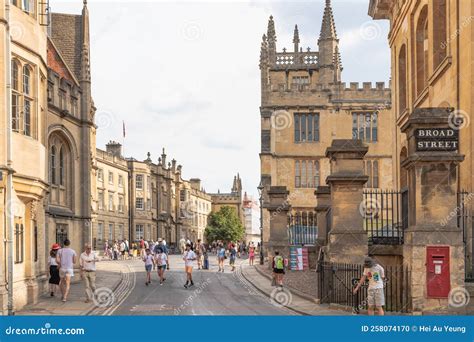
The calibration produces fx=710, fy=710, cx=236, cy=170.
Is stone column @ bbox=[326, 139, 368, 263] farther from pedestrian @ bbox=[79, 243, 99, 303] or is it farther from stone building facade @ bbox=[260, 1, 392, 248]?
stone building facade @ bbox=[260, 1, 392, 248]

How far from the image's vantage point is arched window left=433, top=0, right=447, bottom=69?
22.8 m

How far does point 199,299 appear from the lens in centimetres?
2212

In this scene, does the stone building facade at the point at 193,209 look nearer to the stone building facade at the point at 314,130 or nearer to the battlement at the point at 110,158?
the battlement at the point at 110,158

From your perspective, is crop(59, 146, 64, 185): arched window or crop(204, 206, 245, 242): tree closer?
crop(59, 146, 64, 185): arched window

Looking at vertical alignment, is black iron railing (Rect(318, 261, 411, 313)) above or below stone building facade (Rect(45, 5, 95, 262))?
below

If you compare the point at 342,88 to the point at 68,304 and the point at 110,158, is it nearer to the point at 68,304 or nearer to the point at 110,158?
the point at 110,158

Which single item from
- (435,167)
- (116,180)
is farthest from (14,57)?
(116,180)

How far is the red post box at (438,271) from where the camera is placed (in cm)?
1541
